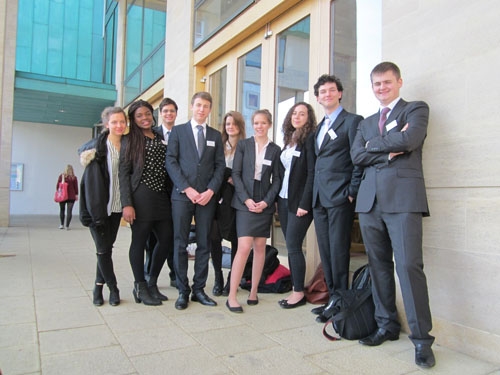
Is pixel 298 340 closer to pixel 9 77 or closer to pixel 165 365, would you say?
pixel 165 365

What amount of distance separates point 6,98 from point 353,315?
11159 millimetres

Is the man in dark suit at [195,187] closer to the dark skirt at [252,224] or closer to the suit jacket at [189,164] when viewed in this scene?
the suit jacket at [189,164]

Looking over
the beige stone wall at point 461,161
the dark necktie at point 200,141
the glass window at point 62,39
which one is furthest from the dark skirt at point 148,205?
the glass window at point 62,39

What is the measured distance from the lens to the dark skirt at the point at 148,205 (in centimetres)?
353

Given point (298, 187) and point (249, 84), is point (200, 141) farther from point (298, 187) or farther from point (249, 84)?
point (249, 84)

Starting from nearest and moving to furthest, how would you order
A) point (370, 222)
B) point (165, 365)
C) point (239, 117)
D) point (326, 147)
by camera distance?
point (165, 365) < point (370, 222) < point (326, 147) < point (239, 117)

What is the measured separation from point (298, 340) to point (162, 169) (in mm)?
1900

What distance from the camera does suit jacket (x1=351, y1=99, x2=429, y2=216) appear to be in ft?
8.30

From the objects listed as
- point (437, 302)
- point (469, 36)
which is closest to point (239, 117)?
point (469, 36)

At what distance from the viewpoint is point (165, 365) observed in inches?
91.3

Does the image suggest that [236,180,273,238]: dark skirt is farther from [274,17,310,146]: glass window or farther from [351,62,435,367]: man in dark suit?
[274,17,310,146]: glass window

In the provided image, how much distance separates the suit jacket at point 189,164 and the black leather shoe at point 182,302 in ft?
2.78

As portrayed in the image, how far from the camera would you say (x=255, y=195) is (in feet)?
11.8

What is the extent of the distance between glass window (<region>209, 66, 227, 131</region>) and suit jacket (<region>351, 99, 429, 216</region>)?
472 centimetres
